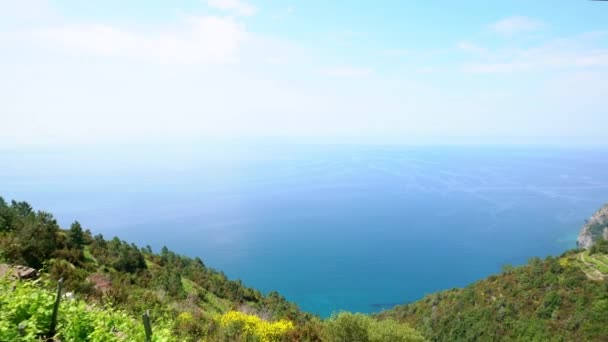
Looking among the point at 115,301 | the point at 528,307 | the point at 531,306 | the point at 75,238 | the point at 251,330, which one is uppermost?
the point at 115,301

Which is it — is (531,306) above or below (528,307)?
above

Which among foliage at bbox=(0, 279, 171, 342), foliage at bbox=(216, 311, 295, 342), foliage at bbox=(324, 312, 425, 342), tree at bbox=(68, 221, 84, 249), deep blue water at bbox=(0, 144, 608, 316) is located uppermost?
foliage at bbox=(0, 279, 171, 342)

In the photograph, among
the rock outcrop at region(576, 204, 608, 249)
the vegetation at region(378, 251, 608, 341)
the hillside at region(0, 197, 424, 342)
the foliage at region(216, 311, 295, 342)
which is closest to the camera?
the hillside at region(0, 197, 424, 342)

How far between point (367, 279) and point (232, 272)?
106ft

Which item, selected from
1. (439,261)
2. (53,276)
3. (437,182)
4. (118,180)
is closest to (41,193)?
(118,180)

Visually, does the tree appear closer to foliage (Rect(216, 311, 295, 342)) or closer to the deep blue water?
foliage (Rect(216, 311, 295, 342))

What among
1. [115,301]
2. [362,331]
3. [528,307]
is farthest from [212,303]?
[528,307]

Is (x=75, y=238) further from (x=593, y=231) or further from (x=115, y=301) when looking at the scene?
(x=593, y=231)

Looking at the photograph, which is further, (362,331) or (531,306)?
(531,306)

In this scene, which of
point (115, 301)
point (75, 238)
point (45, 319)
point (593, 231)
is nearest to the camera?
point (45, 319)

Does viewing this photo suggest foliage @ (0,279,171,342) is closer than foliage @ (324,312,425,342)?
Yes

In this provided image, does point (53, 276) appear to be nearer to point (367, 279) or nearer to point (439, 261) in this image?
point (367, 279)

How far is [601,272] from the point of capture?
4188 centimetres

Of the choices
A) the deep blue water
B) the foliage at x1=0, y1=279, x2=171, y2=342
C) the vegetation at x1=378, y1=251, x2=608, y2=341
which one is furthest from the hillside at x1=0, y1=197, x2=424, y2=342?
the deep blue water
